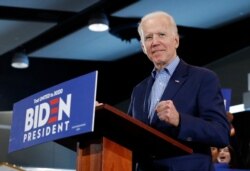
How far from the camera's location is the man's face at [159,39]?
1.67 metres

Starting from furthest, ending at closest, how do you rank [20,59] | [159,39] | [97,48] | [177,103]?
[97,48], [20,59], [159,39], [177,103]

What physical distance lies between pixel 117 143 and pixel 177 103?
9.3 inches

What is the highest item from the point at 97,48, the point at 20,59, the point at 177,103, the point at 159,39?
the point at 97,48

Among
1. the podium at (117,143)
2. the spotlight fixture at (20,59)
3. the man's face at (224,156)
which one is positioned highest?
the spotlight fixture at (20,59)

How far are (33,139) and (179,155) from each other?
16.6 inches

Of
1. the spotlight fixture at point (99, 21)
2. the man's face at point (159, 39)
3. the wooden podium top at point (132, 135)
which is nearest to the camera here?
the wooden podium top at point (132, 135)

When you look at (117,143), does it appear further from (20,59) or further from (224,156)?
(20,59)

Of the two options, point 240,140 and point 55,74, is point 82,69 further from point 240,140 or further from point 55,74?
point 240,140

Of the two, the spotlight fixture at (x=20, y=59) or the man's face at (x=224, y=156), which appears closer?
the man's face at (x=224, y=156)

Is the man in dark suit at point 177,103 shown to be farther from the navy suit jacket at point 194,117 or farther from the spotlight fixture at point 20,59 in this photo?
the spotlight fixture at point 20,59

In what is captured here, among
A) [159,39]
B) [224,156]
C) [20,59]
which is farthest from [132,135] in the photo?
[20,59]

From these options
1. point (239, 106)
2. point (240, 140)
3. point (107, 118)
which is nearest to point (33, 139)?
point (107, 118)

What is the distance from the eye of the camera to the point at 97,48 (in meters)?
8.27

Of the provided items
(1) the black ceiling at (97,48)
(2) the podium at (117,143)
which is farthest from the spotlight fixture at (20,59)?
(2) the podium at (117,143)
